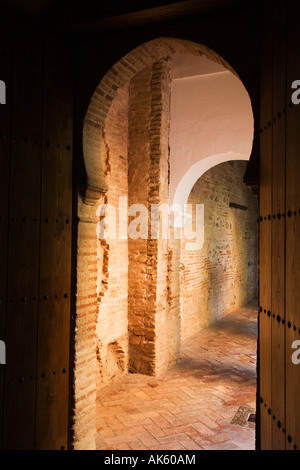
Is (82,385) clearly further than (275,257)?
Yes

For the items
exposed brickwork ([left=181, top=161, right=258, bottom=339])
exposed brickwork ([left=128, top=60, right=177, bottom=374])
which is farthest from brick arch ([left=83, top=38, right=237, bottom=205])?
exposed brickwork ([left=181, top=161, right=258, bottom=339])

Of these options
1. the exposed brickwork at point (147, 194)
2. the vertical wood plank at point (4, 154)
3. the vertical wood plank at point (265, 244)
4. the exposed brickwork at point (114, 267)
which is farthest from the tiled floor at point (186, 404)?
the vertical wood plank at point (4, 154)

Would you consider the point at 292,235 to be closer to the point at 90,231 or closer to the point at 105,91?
the point at 90,231

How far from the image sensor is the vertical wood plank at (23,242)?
9.30ft

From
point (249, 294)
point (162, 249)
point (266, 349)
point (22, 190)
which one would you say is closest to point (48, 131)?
point (22, 190)

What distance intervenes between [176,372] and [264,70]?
5.15m

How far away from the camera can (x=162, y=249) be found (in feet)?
20.7

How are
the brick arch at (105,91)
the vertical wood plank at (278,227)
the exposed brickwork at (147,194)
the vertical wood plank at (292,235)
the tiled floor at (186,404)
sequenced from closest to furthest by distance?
the vertical wood plank at (292,235) < the vertical wood plank at (278,227) < the brick arch at (105,91) < the tiled floor at (186,404) < the exposed brickwork at (147,194)

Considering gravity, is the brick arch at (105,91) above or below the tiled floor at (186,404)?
above

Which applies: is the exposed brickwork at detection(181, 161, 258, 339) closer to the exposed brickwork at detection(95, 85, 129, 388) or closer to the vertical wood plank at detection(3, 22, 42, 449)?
the exposed brickwork at detection(95, 85, 129, 388)

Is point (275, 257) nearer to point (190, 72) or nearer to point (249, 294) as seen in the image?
point (190, 72)

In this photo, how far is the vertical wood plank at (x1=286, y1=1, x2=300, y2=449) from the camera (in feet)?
6.39

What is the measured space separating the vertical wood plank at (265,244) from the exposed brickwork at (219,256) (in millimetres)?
5505

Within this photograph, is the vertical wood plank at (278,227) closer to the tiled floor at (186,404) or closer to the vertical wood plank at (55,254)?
the vertical wood plank at (55,254)
